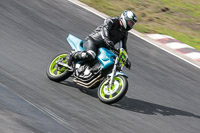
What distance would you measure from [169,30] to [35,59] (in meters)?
7.44

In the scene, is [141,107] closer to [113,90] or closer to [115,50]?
[113,90]

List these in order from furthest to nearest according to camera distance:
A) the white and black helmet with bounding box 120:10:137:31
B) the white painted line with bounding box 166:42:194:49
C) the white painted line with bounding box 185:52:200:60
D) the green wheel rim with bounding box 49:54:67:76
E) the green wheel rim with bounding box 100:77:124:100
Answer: the white painted line with bounding box 166:42:194:49 → the white painted line with bounding box 185:52:200:60 → the green wheel rim with bounding box 49:54:67:76 → the white and black helmet with bounding box 120:10:137:31 → the green wheel rim with bounding box 100:77:124:100

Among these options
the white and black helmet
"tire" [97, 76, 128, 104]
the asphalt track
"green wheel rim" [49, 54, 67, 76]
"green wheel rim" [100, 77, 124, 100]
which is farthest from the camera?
"green wheel rim" [49, 54, 67, 76]

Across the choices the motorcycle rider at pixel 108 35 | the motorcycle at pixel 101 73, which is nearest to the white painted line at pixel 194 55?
the motorcycle rider at pixel 108 35

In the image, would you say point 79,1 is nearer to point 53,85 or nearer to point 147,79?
point 147,79

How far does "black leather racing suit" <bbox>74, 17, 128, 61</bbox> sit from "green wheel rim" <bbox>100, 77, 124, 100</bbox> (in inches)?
26.0

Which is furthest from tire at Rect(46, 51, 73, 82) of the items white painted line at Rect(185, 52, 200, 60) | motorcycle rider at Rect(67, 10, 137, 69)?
white painted line at Rect(185, 52, 200, 60)

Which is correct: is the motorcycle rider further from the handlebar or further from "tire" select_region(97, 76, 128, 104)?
"tire" select_region(97, 76, 128, 104)

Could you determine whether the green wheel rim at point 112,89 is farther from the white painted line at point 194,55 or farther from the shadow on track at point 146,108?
the white painted line at point 194,55

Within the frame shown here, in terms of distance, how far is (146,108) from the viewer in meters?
8.61

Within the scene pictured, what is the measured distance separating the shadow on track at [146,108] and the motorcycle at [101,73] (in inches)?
16.0

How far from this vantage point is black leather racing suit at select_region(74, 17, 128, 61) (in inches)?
328

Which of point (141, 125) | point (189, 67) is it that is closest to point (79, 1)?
point (189, 67)

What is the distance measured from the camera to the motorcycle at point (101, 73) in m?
8.02
